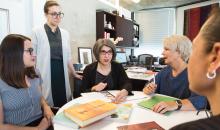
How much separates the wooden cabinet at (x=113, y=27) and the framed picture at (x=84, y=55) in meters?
0.48

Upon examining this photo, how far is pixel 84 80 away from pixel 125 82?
422 mm

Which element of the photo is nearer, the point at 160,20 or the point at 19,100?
the point at 19,100

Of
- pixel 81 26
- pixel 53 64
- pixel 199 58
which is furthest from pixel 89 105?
pixel 81 26

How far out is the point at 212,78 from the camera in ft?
1.74

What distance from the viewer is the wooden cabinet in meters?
3.92

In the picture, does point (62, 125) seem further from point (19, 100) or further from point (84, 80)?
point (84, 80)

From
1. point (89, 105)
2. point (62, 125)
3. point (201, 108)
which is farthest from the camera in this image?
point (201, 108)

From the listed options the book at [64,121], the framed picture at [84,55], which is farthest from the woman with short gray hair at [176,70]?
the framed picture at [84,55]

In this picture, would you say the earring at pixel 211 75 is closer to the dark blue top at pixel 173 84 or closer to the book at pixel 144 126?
the book at pixel 144 126

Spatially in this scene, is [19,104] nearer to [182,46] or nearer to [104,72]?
[104,72]

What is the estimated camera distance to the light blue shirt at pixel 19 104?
1.32 m

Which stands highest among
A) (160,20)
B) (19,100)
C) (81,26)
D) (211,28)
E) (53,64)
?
(160,20)

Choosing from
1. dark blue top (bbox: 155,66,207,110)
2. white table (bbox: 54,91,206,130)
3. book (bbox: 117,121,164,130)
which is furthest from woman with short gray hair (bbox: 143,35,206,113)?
book (bbox: 117,121,164,130)

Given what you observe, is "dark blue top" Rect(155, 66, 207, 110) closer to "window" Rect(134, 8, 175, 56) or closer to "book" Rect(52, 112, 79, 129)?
"book" Rect(52, 112, 79, 129)
